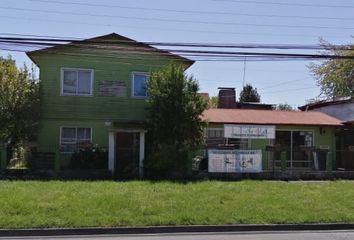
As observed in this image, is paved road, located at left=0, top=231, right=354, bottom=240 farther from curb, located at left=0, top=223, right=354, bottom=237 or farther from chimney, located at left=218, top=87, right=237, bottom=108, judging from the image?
chimney, located at left=218, top=87, right=237, bottom=108

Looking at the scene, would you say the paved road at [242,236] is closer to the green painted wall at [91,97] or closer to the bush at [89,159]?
the bush at [89,159]

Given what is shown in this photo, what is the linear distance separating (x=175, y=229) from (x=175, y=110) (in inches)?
490

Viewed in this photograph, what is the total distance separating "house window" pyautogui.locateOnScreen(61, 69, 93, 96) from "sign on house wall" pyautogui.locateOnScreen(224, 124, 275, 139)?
7580 mm

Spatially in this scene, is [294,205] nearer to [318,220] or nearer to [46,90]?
[318,220]

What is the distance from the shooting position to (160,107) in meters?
26.0

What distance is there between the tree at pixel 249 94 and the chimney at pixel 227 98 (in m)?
26.7

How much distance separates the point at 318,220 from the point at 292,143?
16402mm

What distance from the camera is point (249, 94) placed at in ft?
234

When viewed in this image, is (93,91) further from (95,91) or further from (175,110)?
(175,110)

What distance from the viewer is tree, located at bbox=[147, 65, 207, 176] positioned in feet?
84.3

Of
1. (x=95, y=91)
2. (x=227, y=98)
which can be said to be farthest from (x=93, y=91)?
(x=227, y=98)

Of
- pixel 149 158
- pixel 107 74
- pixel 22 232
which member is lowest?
pixel 22 232

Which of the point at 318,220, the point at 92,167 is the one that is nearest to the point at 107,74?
the point at 92,167

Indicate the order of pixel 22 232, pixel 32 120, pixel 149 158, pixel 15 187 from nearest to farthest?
1. pixel 22 232
2. pixel 15 187
3. pixel 149 158
4. pixel 32 120
